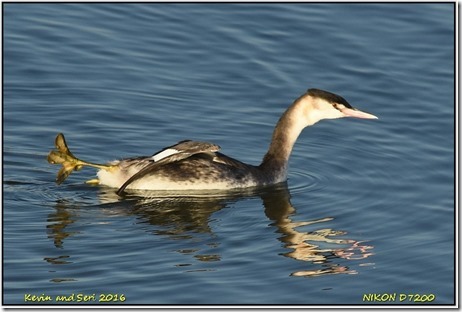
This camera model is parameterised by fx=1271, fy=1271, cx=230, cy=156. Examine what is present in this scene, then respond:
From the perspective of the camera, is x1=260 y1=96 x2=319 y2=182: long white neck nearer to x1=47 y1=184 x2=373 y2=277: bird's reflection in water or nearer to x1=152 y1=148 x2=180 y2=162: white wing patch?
x1=47 y1=184 x2=373 y2=277: bird's reflection in water

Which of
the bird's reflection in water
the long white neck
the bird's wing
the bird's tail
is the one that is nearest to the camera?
the bird's reflection in water

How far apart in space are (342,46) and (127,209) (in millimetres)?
5052

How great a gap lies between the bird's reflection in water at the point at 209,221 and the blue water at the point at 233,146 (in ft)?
0.09

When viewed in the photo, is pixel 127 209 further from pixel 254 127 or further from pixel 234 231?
pixel 254 127

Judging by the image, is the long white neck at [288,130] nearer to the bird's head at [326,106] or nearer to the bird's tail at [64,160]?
the bird's head at [326,106]

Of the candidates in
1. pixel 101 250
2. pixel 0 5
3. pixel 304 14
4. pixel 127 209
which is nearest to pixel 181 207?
pixel 127 209

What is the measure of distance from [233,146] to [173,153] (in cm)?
159

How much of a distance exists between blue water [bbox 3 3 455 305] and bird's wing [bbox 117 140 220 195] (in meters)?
0.24

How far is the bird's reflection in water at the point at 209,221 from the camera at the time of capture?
10453mm

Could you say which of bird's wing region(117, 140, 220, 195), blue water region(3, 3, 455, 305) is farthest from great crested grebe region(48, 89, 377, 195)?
blue water region(3, 3, 455, 305)

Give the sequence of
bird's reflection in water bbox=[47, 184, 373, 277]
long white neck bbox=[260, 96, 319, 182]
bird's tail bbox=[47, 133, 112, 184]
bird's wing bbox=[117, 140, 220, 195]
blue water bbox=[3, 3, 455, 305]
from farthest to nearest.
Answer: long white neck bbox=[260, 96, 319, 182] < bird's tail bbox=[47, 133, 112, 184] < bird's wing bbox=[117, 140, 220, 195] < bird's reflection in water bbox=[47, 184, 373, 277] < blue water bbox=[3, 3, 455, 305]

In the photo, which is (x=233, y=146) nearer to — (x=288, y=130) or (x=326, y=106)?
(x=288, y=130)

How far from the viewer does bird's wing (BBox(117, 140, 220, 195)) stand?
463 inches

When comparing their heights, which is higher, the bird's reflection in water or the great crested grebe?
the great crested grebe
